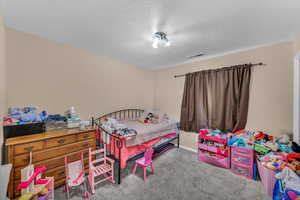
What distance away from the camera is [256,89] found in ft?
7.80

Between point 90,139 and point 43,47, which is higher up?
point 43,47

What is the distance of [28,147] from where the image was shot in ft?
5.00

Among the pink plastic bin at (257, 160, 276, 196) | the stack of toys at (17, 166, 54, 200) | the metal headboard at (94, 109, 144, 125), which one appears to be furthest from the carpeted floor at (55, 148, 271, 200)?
the metal headboard at (94, 109, 144, 125)

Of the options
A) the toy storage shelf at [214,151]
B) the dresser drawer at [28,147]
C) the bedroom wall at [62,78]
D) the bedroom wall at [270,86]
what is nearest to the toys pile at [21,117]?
the bedroom wall at [62,78]

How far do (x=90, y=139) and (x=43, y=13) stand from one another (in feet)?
6.18

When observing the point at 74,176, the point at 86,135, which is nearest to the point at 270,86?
the point at 86,135

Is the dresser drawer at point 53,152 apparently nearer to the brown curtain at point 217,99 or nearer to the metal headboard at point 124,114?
the metal headboard at point 124,114

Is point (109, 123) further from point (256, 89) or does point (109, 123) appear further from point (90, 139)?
point (256, 89)

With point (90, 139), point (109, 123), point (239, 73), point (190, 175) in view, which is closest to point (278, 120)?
point (239, 73)

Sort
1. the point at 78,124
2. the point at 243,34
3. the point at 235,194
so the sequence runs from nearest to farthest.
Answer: the point at 235,194
the point at 243,34
the point at 78,124

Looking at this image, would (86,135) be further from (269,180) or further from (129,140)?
(269,180)

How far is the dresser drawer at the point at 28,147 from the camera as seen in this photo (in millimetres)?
1455

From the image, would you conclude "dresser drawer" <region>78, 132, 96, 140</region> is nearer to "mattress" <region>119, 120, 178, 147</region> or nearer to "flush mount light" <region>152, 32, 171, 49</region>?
"mattress" <region>119, 120, 178, 147</region>

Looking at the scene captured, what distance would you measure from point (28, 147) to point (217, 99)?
11.2ft
